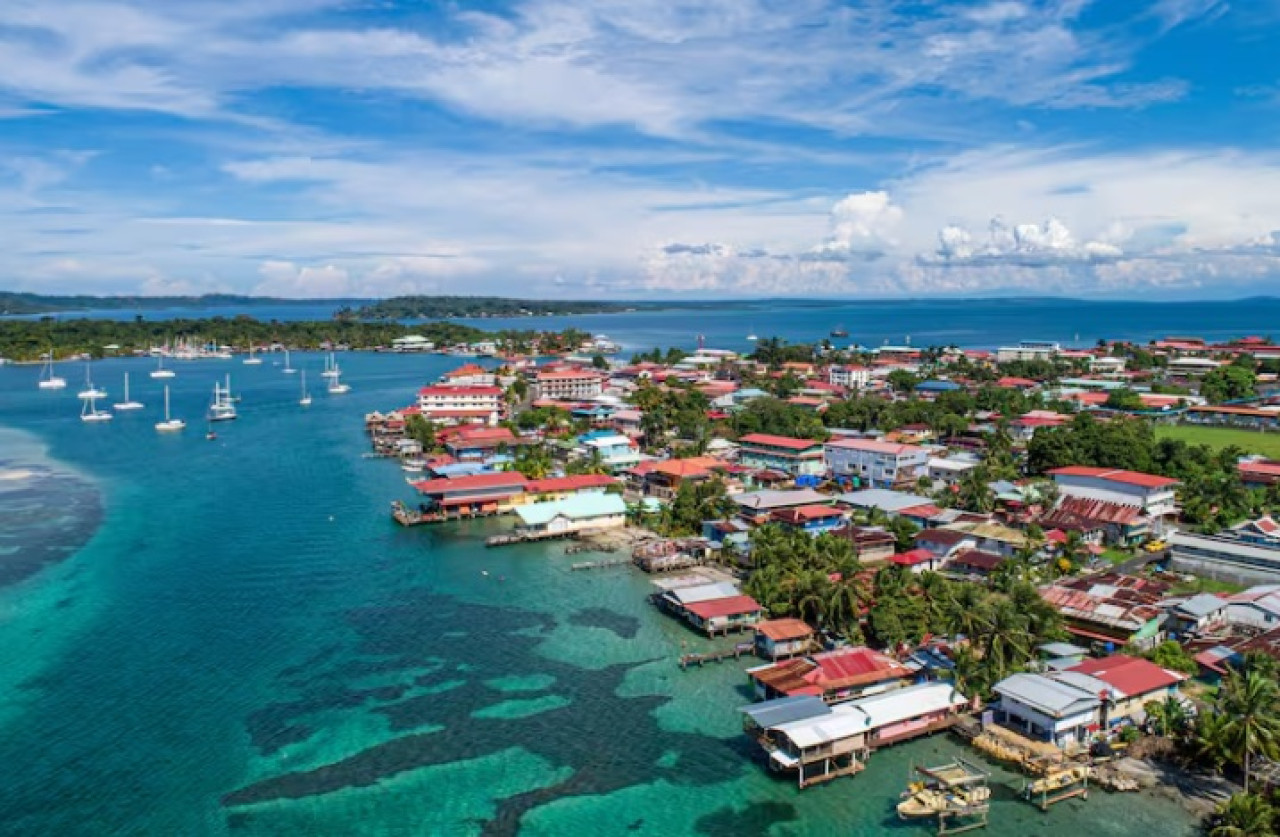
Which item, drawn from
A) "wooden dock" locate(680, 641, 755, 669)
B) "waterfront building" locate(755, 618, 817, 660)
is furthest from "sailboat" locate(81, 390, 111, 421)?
"waterfront building" locate(755, 618, 817, 660)

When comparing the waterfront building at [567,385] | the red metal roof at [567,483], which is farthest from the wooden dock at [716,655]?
the waterfront building at [567,385]

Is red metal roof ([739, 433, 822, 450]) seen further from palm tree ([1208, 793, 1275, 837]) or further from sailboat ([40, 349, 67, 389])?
sailboat ([40, 349, 67, 389])

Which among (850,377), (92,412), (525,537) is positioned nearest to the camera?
(525,537)

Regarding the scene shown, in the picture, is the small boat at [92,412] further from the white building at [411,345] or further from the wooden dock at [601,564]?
the white building at [411,345]

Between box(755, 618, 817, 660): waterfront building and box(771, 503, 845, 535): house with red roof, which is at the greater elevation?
box(771, 503, 845, 535): house with red roof

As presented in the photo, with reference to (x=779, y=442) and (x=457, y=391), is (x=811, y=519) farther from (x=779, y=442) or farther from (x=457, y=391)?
(x=457, y=391)

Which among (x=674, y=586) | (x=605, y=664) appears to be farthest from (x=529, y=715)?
(x=674, y=586)

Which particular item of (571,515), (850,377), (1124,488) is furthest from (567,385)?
(1124,488)
